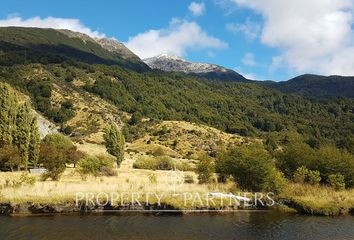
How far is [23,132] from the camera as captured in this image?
76250mm

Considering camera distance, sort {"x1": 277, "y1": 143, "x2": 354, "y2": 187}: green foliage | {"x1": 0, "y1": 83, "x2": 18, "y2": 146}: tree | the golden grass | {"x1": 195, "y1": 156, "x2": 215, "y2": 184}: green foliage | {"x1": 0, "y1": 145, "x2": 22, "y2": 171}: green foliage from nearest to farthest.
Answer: the golden grass < {"x1": 277, "y1": 143, "x2": 354, "y2": 187}: green foliage < {"x1": 195, "y1": 156, "x2": 215, "y2": 184}: green foliage < {"x1": 0, "y1": 145, "x2": 22, "y2": 171}: green foliage < {"x1": 0, "y1": 83, "x2": 18, "y2": 146}: tree

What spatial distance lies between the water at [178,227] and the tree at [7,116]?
40140mm

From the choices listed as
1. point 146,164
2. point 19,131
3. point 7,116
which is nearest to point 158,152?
point 146,164

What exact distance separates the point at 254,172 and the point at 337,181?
1130cm

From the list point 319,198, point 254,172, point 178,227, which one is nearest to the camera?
point 178,227

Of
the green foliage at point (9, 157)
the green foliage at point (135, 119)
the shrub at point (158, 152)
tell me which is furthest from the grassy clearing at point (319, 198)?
the green foliage at point (135, 119)

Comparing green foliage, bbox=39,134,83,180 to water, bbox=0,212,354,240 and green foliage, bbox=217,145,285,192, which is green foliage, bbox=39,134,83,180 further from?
green foliage, bbox=217,145,285,192

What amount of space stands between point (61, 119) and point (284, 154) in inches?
4519

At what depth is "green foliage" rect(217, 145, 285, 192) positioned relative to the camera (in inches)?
2018

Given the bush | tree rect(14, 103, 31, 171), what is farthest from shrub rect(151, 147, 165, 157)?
the bush

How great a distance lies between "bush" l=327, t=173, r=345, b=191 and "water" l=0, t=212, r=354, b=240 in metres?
11.6

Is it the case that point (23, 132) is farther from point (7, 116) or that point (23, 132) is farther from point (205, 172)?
point (205, 172)

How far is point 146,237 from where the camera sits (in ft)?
108

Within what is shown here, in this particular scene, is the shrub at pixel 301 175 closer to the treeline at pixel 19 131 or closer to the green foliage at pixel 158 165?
the green foliage at pixel 158 165
